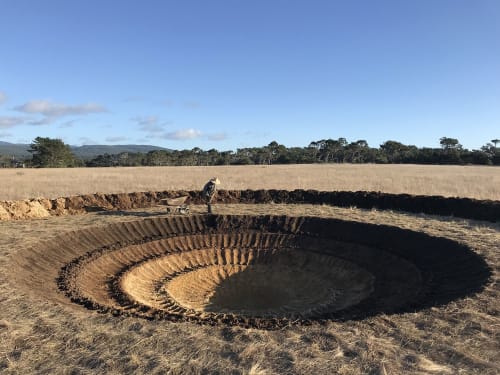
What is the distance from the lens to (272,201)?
771 inches

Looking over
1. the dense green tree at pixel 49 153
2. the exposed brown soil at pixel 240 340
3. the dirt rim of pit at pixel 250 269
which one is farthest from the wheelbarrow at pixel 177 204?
the dense green tree at pixel 49 153

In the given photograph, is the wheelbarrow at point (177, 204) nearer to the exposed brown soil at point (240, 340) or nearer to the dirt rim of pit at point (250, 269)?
the dirt rim of pit at point (250, 269)

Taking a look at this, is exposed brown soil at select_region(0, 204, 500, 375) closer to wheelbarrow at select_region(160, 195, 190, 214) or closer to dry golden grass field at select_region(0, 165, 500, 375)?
dry golden grass field at select_region(0, 165, 500, 375)

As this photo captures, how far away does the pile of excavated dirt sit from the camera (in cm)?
1576

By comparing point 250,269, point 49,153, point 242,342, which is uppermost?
point 49,153

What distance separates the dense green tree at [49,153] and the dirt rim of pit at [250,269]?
54436 millimetres

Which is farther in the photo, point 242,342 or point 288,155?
point 288,155

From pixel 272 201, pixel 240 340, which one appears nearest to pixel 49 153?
pixel 272 201

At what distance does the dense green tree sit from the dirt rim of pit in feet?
179

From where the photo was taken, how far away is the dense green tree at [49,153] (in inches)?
2431

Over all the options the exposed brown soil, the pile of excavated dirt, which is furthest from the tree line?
the exposed brown soil

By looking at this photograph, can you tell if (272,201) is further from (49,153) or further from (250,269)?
(49,153)

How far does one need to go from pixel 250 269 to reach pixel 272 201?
654cm

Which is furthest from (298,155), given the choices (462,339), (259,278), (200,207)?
(462,339)
